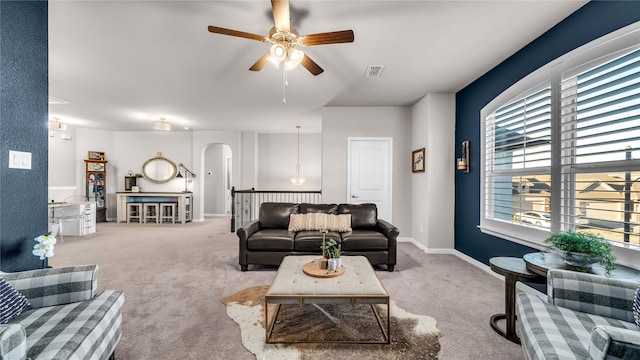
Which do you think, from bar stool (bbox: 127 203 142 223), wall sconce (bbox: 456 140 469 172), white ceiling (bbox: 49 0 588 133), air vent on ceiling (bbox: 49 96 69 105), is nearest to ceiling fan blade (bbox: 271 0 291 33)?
white ceiling (bbox: 49 0 588 133)

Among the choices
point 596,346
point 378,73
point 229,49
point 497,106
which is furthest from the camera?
point 378,73

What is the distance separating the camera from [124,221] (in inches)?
313

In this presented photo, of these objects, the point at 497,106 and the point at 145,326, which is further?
the point at 497,106

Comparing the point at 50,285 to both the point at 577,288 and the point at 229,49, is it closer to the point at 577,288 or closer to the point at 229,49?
the point at 229,49

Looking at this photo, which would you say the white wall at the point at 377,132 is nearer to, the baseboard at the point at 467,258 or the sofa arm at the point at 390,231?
the baseboard at the point at 467,258

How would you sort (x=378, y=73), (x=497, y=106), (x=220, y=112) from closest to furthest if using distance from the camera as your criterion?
1. (x=497, y=106)
2. (x=378, y=73)
3. (x=220, y=112)

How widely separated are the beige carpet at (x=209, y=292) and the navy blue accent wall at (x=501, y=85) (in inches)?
16.2

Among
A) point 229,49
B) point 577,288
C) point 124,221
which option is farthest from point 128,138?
point 577,288

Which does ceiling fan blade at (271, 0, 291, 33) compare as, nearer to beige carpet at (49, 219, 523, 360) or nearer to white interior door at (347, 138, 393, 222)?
beige carpet at (49, 219, 523, 360)

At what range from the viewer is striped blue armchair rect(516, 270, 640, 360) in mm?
1292

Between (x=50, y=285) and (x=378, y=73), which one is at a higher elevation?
(x=378, y=73)

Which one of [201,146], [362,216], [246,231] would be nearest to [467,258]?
[362,216]

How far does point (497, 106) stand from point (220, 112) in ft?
16.8

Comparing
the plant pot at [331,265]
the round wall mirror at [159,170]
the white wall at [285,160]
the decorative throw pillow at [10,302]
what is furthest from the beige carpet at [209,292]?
the white wall at [285,160]
